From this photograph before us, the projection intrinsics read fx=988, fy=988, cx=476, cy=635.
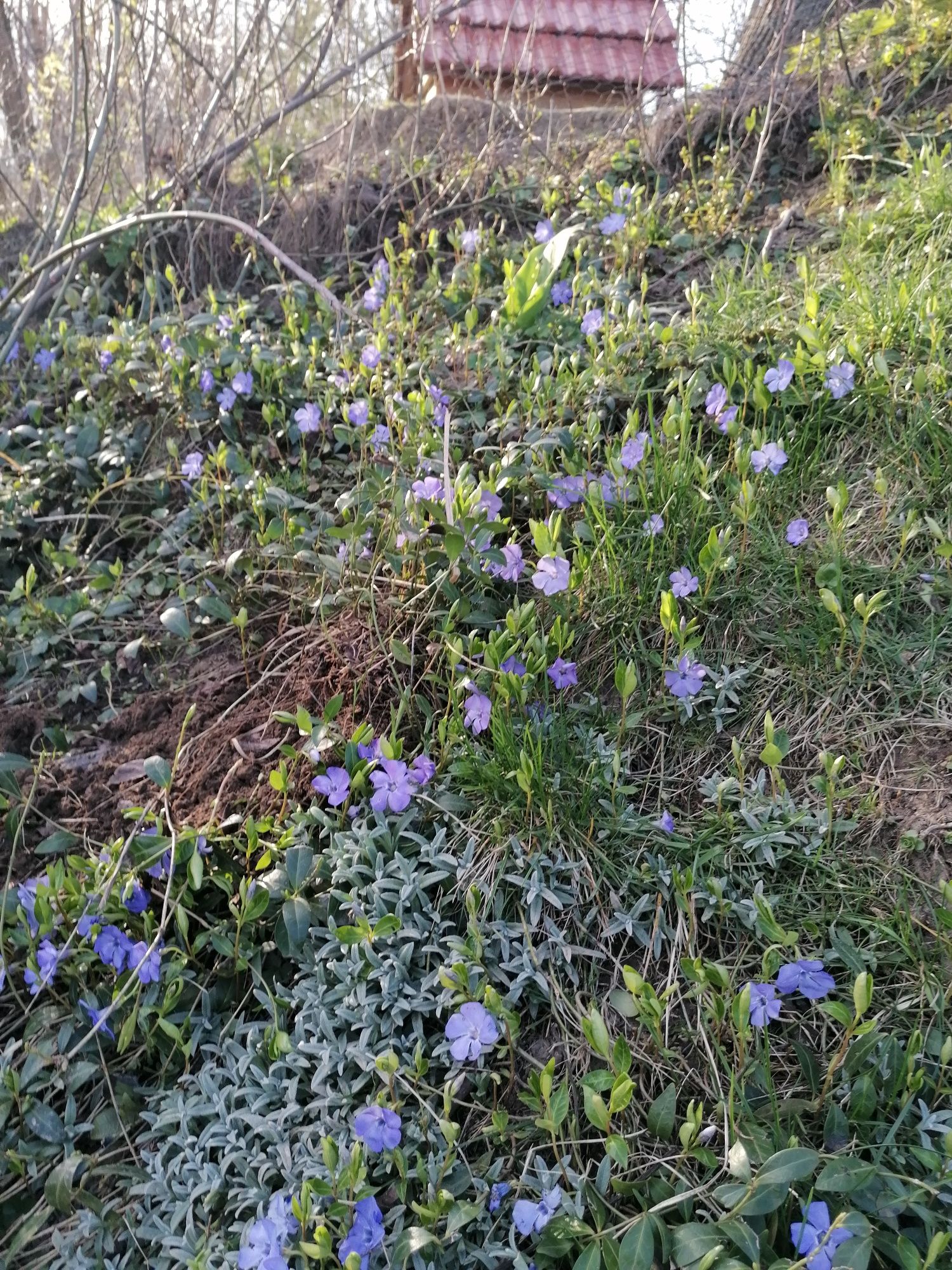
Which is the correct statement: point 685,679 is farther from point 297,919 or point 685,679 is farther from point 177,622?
point 177,622

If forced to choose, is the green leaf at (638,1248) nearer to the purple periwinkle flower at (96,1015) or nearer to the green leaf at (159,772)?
the purple periwinkle flower at (96,1015)

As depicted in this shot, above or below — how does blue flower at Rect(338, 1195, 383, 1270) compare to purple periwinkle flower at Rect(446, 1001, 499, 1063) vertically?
below

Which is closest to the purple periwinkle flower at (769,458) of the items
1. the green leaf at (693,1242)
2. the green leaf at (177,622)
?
the green leaf at (177,622)

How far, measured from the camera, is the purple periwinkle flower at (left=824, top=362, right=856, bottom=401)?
7.77 feet

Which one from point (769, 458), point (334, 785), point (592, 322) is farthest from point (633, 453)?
point (334, 785)

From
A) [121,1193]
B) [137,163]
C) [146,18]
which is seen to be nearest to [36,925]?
[121,1193]

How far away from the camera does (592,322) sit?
9.34ft

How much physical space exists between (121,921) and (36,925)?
17cm

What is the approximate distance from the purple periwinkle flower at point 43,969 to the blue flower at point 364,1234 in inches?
27.0

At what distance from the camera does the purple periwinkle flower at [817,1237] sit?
1245 mm

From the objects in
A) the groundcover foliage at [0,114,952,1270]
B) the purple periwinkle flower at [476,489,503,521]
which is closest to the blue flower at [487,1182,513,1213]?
the groundcover foliage at [0,114,952,1270]

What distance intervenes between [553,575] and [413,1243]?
1228 millimetres

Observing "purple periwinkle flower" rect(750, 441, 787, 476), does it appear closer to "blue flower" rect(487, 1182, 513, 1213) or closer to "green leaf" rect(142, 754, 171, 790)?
"green leaf" rect(142, 754, 171, 790)

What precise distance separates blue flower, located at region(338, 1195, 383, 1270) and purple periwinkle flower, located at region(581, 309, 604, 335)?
88.5 inches
